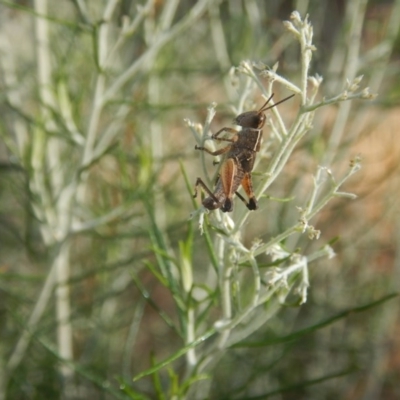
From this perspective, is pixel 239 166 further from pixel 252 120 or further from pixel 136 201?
pixel 136 201

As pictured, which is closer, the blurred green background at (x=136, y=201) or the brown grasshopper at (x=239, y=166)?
the brown grasshopper at (x=239, y=166)

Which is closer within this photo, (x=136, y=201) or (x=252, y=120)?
(x=252, y=120)

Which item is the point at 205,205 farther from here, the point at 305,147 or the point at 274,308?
the point at 305,147

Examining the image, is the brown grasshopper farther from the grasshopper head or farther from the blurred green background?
the blurred green background

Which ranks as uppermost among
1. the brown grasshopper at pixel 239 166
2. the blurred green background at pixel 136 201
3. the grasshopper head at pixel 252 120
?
the blurred green background at pixel 136 201

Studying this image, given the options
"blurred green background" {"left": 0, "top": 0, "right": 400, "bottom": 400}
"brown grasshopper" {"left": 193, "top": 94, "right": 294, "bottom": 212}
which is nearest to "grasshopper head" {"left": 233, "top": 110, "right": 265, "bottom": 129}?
"brown grasshopper" {"left": 193, "top": 94, "right": 294, "bottom": 212}

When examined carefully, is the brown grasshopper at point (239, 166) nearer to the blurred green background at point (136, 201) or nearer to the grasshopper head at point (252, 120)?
the grasshopper head at point (252, 120)

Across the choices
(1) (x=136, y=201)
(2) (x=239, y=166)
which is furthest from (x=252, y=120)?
(1) (x=136, y=201)

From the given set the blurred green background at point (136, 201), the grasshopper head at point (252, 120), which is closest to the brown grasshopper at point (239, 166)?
the grasshopper head at point (252, 120)
